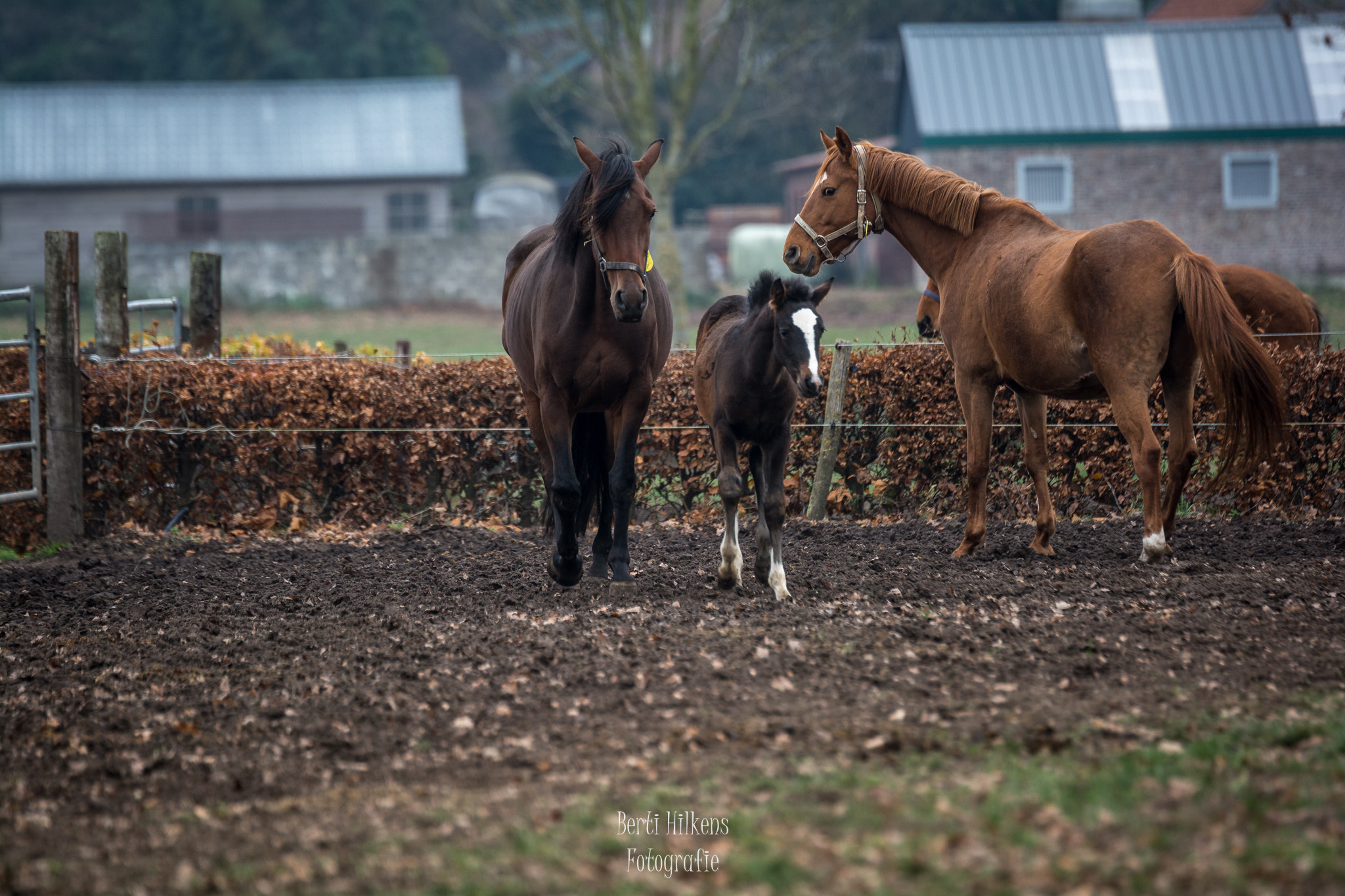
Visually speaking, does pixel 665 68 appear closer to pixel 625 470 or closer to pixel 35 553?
pixel 35 553

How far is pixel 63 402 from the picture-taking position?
7973 millimetres

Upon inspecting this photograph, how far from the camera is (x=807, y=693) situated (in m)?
4.07

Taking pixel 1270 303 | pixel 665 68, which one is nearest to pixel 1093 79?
pixel 665 68

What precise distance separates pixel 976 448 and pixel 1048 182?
81.7 feet

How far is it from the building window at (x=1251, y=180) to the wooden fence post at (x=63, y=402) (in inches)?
1149

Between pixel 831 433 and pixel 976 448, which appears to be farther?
pixel 831 433

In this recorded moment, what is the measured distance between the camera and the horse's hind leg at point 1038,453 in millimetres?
6770

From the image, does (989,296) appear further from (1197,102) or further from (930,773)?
(1197,102)

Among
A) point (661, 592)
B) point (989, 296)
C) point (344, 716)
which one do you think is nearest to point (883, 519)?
point (989, 296)

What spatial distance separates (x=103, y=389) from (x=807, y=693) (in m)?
6.39

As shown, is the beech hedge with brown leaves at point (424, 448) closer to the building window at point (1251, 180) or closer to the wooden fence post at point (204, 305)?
the wooden fence post at point (204, 305)

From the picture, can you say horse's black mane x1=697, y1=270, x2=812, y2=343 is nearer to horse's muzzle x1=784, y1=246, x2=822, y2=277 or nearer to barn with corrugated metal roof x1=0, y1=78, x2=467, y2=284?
horse's muzzle x1=784, y1=246, x2=822, y2=277

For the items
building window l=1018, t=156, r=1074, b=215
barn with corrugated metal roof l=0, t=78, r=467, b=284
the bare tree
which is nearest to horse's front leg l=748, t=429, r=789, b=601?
the bare tree

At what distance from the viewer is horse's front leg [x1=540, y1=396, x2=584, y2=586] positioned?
5969mm
